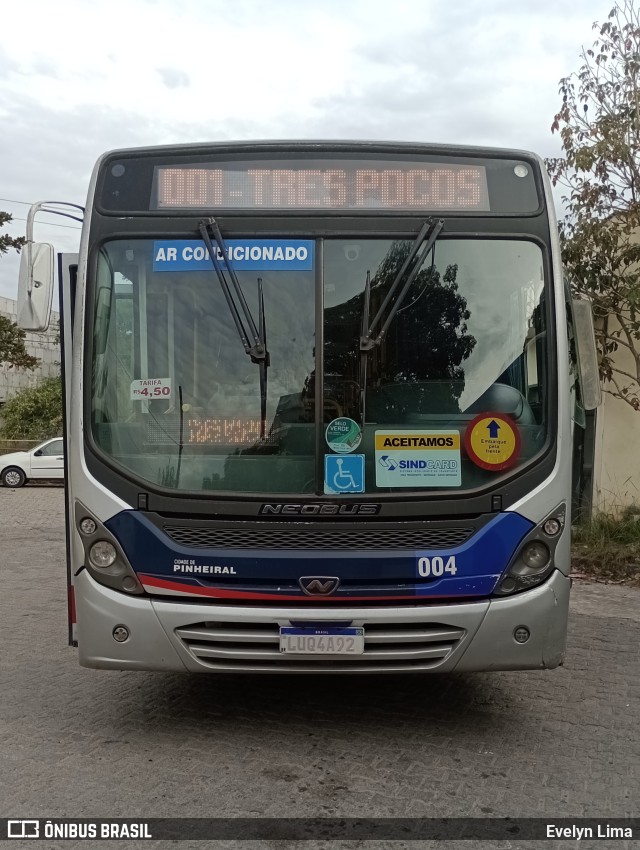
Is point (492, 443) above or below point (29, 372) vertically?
below

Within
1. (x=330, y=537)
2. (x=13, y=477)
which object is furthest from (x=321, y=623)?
(x=13, y=477)

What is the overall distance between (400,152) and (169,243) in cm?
136

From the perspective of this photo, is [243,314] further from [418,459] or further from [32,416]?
[32,416]

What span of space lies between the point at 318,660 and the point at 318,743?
0.57 m

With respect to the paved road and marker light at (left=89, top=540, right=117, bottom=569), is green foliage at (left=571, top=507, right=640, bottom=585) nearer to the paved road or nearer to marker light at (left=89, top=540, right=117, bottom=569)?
the paved road

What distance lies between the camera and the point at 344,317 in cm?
497

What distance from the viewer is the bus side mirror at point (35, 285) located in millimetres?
5523

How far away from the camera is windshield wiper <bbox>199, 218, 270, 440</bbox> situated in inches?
194

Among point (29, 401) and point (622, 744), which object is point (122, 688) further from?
point (29, 401)

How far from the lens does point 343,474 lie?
4.86 meters

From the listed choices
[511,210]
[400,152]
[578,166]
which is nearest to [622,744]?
[511,210]

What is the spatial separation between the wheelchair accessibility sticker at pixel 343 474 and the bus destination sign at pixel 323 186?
1.35 meters

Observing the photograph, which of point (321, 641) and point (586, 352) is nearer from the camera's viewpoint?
point (321, 641)

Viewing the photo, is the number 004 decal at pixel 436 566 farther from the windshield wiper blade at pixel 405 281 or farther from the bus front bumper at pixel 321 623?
the windshield wiper blade at pixel 405 281
